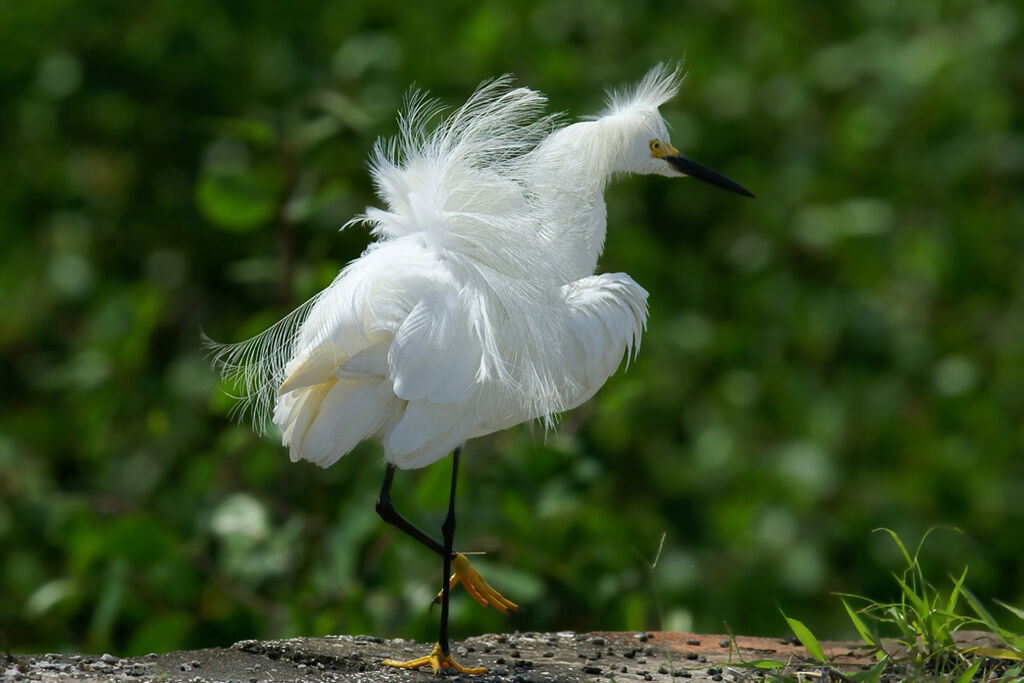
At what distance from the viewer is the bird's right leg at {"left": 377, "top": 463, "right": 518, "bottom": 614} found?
369cm

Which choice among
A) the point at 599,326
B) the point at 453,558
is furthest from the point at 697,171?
the point at 453,558

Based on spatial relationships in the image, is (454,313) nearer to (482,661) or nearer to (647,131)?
(482,661)

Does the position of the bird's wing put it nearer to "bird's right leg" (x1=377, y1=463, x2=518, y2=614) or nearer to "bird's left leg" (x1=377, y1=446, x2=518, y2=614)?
"bird's left leg" (x1=377, y1=446, x2=518, y2=614)

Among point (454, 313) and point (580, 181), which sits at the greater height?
point (580, 181)

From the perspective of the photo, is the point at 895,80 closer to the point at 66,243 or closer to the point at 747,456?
the point at 747,456

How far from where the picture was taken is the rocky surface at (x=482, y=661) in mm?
3332

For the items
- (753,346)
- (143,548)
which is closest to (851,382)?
(753,346)

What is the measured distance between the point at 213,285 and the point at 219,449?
9.70 ft

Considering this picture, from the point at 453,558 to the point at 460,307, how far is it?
0.79m

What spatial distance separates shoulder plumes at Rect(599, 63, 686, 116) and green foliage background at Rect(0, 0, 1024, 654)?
4.35 feet

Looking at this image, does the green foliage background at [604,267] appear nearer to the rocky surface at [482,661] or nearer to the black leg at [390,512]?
the rocky surface at [482,661]

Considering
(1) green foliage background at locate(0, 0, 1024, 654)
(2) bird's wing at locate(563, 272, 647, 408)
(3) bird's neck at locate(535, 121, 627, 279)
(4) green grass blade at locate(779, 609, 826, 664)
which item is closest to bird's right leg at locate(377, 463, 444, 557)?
(2) bird's wing at locate(563, 272, 647, 408)

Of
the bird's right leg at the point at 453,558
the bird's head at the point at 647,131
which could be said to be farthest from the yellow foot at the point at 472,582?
the bird's head at the point at 647,131

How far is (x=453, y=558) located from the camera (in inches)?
150
